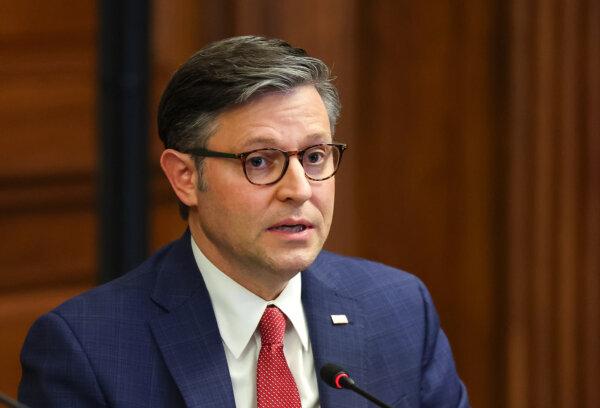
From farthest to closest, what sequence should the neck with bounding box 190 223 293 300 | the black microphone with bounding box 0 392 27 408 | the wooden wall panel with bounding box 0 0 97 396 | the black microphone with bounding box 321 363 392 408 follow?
the wooden wall panel with bounding box 0 0 97 396, the neck with bounding box 190 223 293 300, the black microphone with bounding box 321 363 392 408, the black microphone with bounding box 0 392 27 408

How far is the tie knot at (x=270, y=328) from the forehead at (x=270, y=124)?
28cm

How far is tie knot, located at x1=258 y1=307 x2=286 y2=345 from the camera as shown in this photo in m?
1.88

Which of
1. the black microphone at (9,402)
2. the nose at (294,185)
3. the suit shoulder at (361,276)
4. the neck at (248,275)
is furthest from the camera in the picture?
the suit shoulder at (361,276)

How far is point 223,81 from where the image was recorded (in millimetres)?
1788

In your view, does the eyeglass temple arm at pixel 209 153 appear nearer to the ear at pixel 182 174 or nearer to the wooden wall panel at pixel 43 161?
the ear at pixel 182 174

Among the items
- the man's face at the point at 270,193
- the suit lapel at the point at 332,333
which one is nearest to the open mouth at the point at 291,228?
the man's face at the point at 270,193

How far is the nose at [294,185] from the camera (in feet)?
5.79

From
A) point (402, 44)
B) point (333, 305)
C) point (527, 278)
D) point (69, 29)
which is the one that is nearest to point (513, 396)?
point (527, 278)

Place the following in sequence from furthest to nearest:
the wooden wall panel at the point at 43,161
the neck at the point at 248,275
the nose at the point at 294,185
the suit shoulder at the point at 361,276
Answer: the wooden wall panel at the point at 43,161, the suit shoulder at the point at 361,276, the neck at the point at 248,275, the nose at the point at 294,185

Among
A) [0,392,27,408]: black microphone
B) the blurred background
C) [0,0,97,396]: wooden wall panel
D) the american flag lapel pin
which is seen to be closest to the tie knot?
the american flag lapel pin

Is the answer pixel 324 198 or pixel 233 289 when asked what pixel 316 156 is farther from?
pixel 233 289

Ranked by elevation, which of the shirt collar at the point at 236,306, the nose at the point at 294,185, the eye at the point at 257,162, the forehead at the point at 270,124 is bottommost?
the shirt collar at the point at 236,306

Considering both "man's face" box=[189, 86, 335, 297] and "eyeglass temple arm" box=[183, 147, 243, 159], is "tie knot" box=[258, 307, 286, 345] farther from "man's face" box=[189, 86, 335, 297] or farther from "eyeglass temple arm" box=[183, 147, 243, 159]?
"eyeglass temple arm" box=[183, 147, 243, 159]

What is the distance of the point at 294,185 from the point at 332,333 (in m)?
0.31
